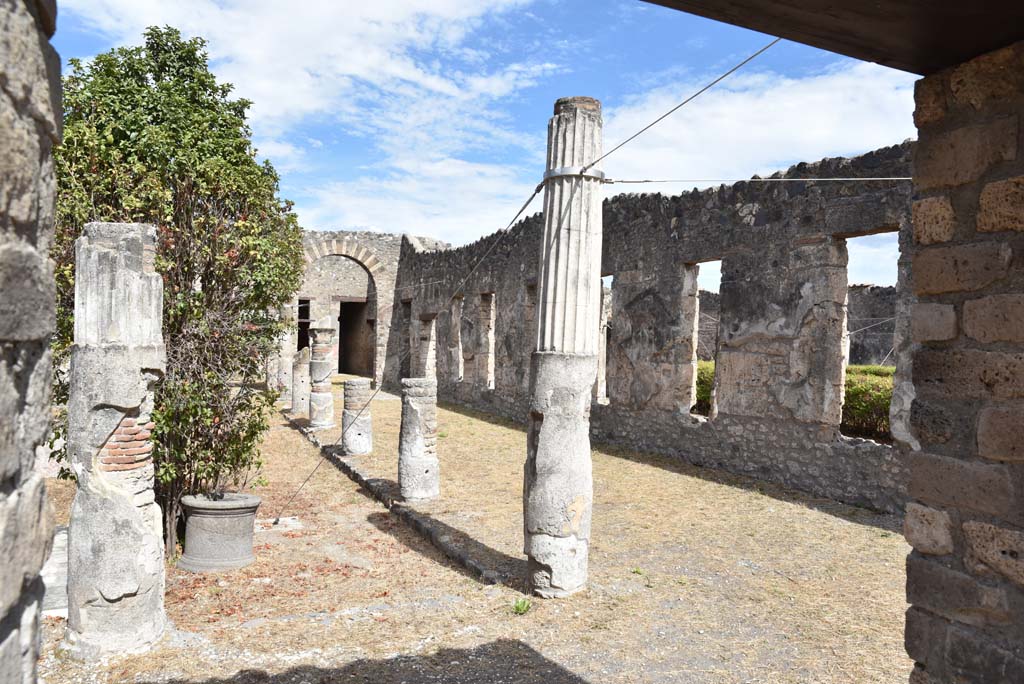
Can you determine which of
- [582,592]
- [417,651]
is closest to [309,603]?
[417,651]

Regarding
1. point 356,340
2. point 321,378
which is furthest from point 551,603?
point 356,340

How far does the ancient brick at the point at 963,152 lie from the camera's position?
251 cm

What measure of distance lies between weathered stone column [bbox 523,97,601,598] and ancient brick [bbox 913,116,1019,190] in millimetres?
3185

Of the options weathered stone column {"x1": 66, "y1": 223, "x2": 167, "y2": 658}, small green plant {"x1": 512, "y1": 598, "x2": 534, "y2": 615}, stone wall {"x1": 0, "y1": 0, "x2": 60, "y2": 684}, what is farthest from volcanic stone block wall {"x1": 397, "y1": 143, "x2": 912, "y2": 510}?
stone wall {"x1": 0, "y1": 0, "x2": 60, "y2": 684}

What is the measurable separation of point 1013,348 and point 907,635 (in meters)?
1.10

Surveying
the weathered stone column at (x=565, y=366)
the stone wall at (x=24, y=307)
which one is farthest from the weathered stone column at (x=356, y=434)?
the stone wall at (x=24, y=307)

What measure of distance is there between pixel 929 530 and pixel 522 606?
3388mm

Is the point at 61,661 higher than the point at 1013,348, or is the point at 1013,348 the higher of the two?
the point at 1013,348

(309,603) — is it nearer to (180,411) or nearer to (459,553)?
(459,553)

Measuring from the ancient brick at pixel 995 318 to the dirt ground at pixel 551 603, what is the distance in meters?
2.73

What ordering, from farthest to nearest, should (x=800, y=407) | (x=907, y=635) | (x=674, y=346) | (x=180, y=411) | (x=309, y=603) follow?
1. (x=674, y=346)
2. (x=800, y=407)
3. (x=180, y=411)
4. (x=309, y=603)
5. (x=907, y=635)

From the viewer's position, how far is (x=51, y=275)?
1346 millimetres

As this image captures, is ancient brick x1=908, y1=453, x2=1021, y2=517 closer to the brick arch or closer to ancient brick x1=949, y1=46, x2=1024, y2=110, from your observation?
ancient brick x1=949, y1=46, x2=1024, y2=110

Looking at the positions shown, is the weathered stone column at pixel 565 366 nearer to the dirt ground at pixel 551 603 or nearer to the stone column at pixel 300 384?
the dirt ground at pixel 551 603
